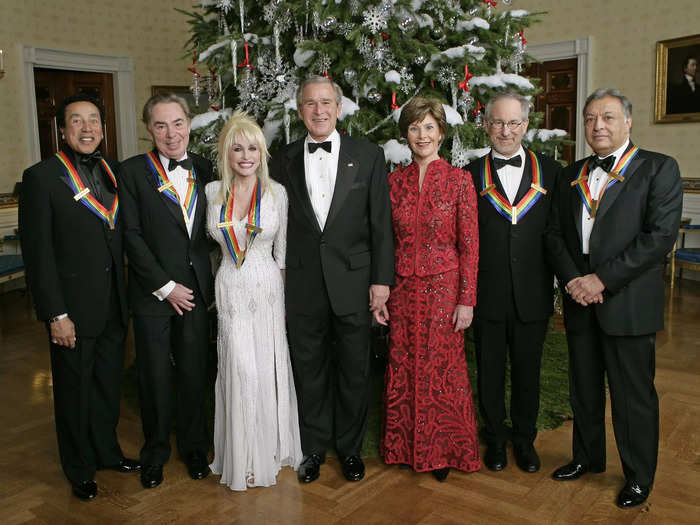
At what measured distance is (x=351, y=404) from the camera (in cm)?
297

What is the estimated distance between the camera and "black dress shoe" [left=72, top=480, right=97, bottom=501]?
2.80 metres

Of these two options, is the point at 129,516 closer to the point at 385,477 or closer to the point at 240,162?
the point at 385,477

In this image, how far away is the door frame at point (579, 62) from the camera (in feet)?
26.4

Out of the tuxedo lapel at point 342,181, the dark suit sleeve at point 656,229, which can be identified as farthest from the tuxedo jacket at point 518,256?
the tuxedo lapel at point 342,181

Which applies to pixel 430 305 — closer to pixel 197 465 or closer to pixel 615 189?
pixel 615 189

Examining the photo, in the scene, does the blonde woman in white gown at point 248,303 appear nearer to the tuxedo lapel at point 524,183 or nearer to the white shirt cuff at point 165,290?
the white shirt cuff at point 165,290

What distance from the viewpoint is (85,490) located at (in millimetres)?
2822

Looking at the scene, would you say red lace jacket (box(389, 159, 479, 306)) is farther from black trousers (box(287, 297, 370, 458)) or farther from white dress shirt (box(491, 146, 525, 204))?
black trousers (box(287, 297, 370, 458))

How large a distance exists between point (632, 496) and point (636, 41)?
21.5 ft

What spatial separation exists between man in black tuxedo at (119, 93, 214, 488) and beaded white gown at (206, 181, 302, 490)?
0.11 m

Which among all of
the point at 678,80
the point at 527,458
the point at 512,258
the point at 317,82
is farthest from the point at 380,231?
the point at 678,80

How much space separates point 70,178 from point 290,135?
1.53 metres

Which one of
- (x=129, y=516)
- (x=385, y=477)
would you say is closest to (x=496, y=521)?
(x=385, y=477)

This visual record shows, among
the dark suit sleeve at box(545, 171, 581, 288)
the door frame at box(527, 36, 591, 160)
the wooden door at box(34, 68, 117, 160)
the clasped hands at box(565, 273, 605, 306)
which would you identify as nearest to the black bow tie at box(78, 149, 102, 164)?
the dark suit sleeve at box(545, 171, 581, 288)
